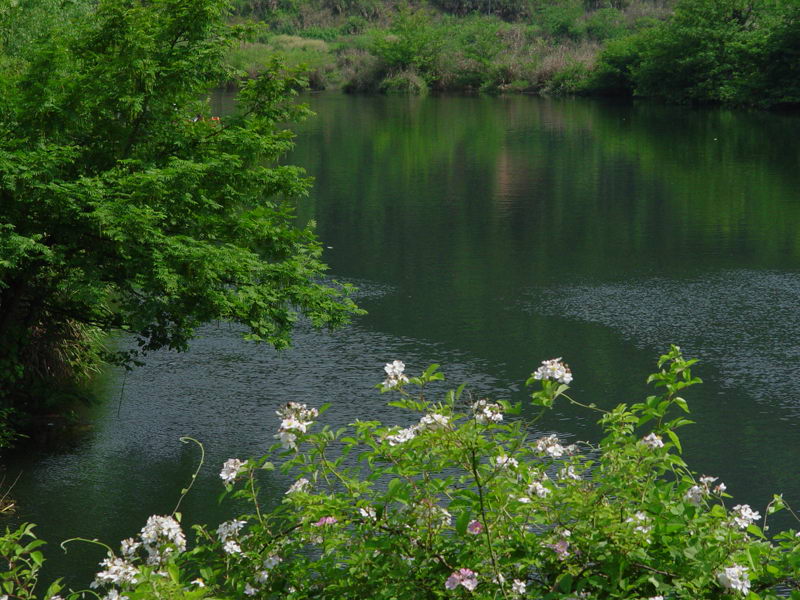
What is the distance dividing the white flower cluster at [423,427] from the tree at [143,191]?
14.7 feet

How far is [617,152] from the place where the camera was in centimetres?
3086

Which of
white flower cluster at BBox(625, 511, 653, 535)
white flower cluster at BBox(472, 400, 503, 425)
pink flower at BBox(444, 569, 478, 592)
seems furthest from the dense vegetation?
pink flower at BBox(444, 569, 478, 592)

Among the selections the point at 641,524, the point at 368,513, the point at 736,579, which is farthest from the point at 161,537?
the point at 736,579

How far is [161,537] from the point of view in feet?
14.2

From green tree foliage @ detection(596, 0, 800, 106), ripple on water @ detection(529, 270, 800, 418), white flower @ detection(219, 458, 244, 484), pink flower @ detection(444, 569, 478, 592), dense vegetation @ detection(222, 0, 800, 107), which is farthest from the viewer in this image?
dense vegetation @ detection(222, 0, 800, 107)

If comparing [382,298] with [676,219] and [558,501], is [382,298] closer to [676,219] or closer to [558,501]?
[676,219]

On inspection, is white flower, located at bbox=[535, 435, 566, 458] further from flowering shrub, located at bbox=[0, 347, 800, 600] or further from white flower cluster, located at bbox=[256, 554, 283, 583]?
white flower cluster, located at bbox=[256, 554, 283, 583]

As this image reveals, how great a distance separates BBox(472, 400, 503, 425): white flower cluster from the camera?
4221 millimetres

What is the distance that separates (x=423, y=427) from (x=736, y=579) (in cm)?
123

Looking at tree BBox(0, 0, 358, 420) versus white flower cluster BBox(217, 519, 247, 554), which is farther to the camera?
tree BBox(0, 0, 358, 420)

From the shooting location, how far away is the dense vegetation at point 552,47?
4769 centimetres

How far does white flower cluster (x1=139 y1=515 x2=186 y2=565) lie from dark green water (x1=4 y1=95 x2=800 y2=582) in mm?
3235

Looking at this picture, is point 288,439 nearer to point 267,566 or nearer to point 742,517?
point 267,566

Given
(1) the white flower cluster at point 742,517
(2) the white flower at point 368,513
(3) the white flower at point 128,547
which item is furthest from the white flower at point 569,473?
(3) the white flower at point 128,547
